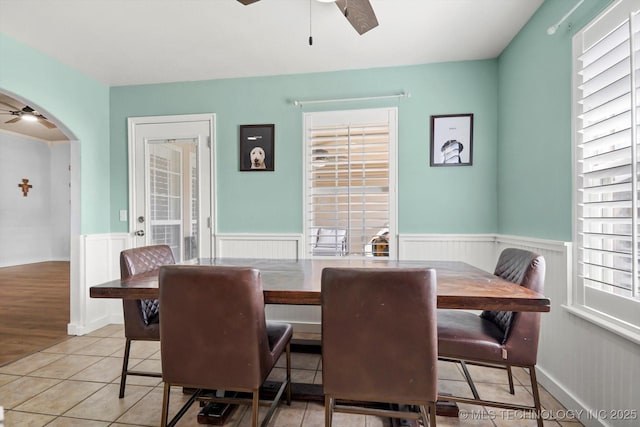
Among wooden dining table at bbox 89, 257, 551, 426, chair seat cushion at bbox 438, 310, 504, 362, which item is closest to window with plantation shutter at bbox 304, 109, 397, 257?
wooden dining table at bbox 89, 257, 551, 426

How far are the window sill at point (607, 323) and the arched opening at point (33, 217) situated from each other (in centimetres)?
452

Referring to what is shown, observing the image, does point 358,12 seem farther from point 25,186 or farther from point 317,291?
point 25,186

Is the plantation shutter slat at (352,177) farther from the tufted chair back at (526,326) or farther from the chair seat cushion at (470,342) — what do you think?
the tufted chair back at (526,326)

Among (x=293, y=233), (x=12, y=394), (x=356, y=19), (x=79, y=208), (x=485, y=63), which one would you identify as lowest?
(x=12, y=394)

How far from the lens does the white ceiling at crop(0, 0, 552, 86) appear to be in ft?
6.91

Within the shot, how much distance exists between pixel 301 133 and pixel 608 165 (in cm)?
231

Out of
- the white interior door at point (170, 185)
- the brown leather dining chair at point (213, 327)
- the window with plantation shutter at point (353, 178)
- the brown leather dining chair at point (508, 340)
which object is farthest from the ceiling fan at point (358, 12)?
the white interior door at point (170, 185)

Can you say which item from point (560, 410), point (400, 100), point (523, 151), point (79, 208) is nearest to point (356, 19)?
point (400, 100)

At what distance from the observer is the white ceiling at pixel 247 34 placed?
2107mm

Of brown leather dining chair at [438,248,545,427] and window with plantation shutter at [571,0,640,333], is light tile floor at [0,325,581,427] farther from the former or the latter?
window with plantation shutter at [571,0,640,333]

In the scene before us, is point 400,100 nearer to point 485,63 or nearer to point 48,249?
point 485,63

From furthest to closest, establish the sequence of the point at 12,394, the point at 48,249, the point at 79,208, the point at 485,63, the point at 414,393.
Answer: the point at 48,249
the point at 79,208
the point at 485,63
the point at 12,394
the point at 414,393

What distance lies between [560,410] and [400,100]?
2.58m

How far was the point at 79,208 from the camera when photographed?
3.03 m
